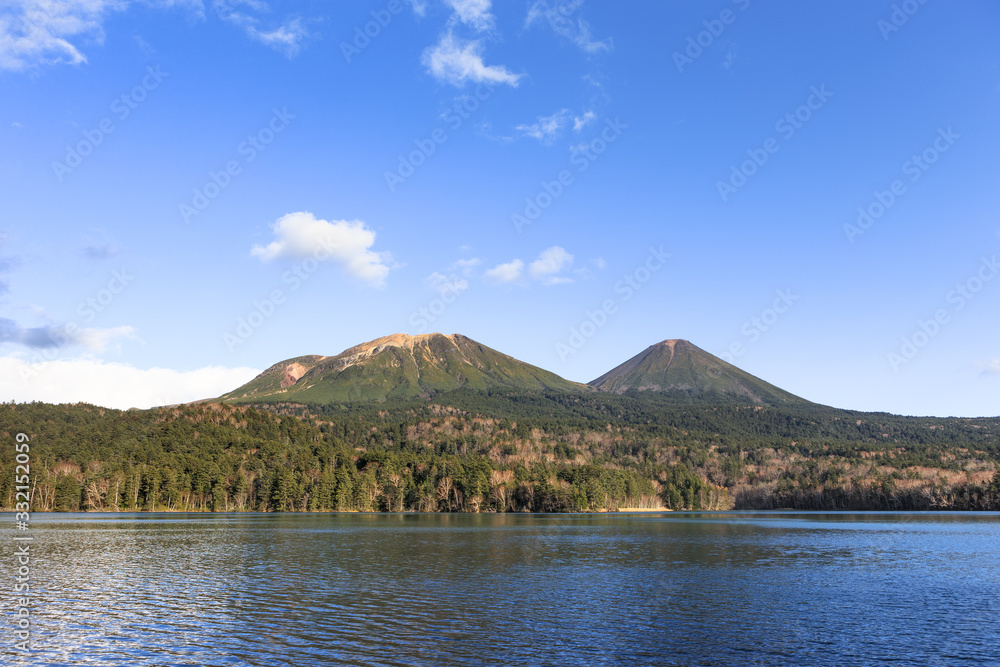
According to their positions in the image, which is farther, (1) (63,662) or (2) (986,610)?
(2) (986,610)

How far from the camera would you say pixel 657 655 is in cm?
3438

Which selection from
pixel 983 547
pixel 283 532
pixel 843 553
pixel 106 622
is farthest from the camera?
pixel 283 532

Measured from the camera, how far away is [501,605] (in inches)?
1848

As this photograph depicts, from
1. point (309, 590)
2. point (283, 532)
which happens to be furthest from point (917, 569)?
point (283, 532)

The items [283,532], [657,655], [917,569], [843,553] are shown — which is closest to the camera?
[657,655]

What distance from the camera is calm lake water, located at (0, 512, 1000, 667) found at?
34438 millimetres

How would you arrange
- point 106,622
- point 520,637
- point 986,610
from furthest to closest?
1. point 986,610
2. point 106,622
3. point 520,637

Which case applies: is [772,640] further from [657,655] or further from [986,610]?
[986,610]

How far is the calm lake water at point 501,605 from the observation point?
113 feet

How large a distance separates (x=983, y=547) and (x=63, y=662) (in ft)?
350

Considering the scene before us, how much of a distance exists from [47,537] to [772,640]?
3877 inches

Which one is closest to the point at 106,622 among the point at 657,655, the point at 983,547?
the point at 657,655

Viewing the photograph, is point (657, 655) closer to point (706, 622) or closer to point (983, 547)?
point (706, 622)

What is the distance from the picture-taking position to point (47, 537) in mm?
94750
